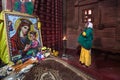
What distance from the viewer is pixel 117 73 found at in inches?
155

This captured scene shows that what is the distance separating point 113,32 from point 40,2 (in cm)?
283

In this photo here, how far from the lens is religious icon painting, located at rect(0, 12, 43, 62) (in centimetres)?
232

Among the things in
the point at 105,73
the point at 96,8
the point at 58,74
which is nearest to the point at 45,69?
the point at 58,74

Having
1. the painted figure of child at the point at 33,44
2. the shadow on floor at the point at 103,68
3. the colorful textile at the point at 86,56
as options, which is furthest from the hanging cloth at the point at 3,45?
the colorful textile at the point at 86,56

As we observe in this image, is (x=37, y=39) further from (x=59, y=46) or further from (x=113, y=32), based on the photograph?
(x=113, y=32)

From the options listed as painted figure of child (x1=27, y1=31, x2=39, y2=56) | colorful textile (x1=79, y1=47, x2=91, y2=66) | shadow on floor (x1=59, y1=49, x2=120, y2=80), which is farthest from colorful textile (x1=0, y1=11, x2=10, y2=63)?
colorful textile (x1=79, y1=47, x2=91, y2=66)

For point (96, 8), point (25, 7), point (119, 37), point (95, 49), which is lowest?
point (95, 49)

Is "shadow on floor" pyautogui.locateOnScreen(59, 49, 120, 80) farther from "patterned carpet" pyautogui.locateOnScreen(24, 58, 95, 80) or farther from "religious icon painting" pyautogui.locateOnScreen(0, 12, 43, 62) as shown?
"religious icon painting" pyautogui.locateOnScreen(0, 12, 43, 62)

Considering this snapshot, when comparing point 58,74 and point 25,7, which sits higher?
point 25,7

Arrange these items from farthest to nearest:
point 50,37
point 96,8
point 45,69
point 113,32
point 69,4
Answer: point 69,4 → point 96,8 → point 113,32 → point 50,37 → point 45,69

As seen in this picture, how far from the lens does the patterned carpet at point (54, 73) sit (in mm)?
1818

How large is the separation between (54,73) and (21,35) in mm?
996

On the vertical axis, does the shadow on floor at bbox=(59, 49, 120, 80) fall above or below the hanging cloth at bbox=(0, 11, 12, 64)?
below

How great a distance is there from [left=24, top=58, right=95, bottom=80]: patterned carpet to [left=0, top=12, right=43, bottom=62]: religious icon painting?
50cm
